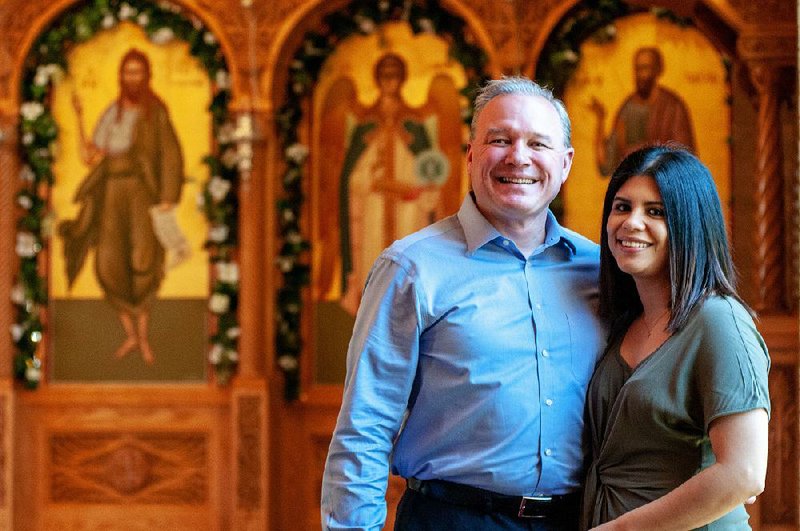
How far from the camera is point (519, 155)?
8.41 feet

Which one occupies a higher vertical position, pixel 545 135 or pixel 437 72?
pixel 437 72

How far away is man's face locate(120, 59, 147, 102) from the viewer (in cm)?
654

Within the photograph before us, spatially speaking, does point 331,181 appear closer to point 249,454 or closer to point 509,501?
point 249,454

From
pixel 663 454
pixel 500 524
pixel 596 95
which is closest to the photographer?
pixel 663 454

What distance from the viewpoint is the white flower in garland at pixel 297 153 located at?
21.0 feet

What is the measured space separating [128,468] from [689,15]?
12.9 ft

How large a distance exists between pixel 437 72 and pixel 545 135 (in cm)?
396

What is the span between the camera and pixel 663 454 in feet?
7.68

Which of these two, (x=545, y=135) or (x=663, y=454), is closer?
(x=663, y=454)

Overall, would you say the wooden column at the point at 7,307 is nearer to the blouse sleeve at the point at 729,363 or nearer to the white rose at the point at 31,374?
the white rose at the point at 31,374

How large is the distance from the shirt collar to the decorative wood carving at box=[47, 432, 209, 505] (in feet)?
13.4

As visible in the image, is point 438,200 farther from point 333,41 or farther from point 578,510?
point 578,510

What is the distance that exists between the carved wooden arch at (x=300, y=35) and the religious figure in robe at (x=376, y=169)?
32cm

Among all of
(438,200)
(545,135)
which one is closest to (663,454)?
(545,135)
